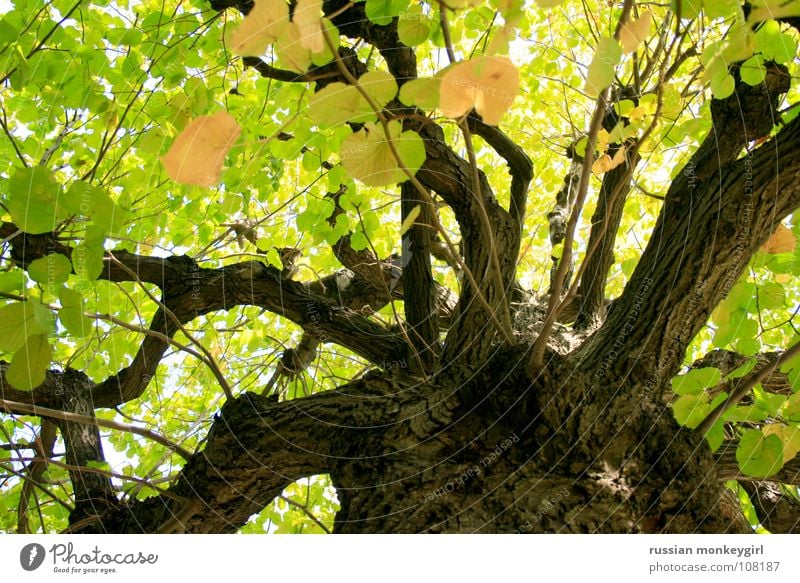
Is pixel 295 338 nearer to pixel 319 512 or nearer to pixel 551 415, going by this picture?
pixel 319 512

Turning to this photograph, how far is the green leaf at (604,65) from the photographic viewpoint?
2.96 feet

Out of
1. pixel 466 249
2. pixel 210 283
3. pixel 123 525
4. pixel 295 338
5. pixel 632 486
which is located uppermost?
pixel 295 338

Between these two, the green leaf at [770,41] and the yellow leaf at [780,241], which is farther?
the yellow leaf at [780,241]

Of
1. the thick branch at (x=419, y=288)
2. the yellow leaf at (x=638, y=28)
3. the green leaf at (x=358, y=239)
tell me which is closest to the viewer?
the yellow leaf at (x=638, y=28)

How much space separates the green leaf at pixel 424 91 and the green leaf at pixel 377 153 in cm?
8

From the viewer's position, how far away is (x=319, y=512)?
13.4 feet

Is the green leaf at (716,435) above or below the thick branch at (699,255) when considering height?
below

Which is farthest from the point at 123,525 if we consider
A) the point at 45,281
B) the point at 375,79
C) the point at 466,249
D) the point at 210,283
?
the point at 375,79

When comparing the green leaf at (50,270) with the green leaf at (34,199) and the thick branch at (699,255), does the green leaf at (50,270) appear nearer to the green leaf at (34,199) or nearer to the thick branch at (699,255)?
the green leaf at (34,199)

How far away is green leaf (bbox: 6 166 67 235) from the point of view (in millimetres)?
1080

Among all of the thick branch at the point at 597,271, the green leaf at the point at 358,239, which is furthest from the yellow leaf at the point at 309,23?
the thick branch at the point at 597,271

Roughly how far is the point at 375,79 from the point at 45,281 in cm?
63
